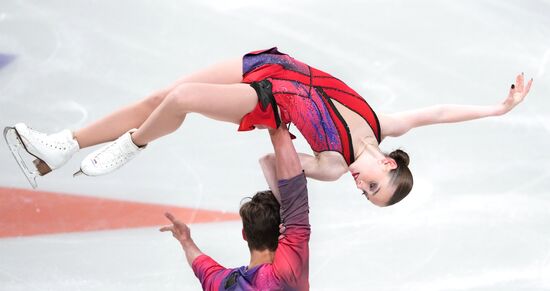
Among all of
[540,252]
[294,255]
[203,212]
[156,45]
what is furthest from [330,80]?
[156,45]

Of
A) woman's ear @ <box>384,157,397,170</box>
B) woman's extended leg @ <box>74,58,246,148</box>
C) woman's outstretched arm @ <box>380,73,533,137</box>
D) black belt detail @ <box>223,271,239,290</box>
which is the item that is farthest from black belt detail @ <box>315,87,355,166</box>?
black belt detail @ <box>223,271,239,290</box>

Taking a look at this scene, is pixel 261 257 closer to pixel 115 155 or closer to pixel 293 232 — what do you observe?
pixel 293 232

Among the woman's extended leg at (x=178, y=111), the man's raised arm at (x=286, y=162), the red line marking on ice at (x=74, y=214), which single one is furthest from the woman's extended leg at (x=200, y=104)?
the red line marking on ice at (x=74, y=214)

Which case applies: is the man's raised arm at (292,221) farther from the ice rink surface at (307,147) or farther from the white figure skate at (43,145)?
the white figure skate at (43,145)

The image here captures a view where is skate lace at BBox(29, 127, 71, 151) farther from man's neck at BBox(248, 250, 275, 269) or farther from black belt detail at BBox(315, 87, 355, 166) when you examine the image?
black belt detail at BBox(315, 87, 355, 166)

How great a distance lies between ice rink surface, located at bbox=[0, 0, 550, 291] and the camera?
3996mm

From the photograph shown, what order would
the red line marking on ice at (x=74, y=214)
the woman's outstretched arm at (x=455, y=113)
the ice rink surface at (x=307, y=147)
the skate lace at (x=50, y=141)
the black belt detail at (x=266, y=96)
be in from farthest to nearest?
the red line marking on ice at (x=74, y=214) → the ice rink surface at (x=307, y=147) → the woman's outstretched arm at (x=455, y=113) → the skate lace at (x=50, y=141) → the black belt detail at (x=266, y=96)

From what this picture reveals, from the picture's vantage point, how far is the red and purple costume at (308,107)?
336 centimetres

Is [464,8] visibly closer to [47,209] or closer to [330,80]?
[330,80]

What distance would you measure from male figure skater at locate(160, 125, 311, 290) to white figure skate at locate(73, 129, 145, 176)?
53cm

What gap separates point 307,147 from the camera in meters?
4.82

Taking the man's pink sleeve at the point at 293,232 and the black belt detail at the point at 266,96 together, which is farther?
the black belt detail at the point at 266,96

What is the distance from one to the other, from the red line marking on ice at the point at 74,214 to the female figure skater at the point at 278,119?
0.75 meters

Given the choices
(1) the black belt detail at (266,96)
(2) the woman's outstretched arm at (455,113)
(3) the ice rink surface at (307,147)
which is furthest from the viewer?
(3) the ice rink surface at (307,147)
